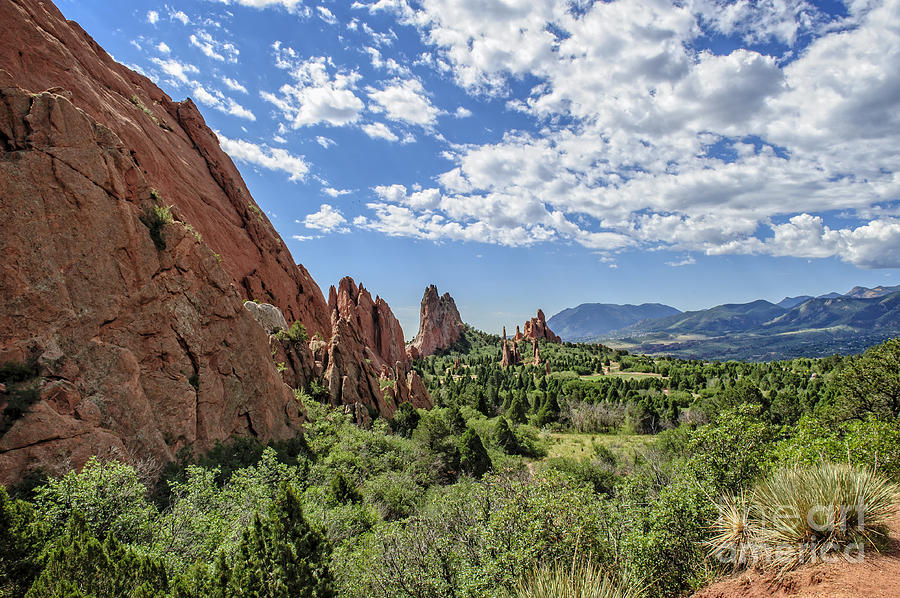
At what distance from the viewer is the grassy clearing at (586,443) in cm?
5128

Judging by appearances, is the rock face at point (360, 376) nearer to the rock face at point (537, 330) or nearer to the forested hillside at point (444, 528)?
the forested hillside at point (444, 528)

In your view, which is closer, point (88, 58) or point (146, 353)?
point (146, 353)

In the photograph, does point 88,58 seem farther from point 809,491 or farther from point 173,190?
point 809,491

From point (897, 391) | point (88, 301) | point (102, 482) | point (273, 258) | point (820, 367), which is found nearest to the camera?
point (102, 482)

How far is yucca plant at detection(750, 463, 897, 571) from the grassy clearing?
43.0 metres

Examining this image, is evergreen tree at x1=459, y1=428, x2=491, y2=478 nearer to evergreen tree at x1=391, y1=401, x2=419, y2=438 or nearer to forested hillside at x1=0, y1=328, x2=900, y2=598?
evergreen tree at x1=391, y1=401, x2=419, y2=438

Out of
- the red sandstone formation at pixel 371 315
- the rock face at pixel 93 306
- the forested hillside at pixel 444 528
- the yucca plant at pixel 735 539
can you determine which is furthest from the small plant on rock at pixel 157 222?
the red sandstone formation at pixel 371 315

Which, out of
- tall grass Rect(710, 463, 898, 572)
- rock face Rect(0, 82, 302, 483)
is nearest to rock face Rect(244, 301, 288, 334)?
rock face Rect(0, 82, 302, 483)

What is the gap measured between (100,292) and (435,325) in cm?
14817

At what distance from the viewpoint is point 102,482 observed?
12672 mm

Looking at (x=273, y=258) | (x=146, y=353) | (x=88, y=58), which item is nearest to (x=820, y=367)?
(x=273, y=258)

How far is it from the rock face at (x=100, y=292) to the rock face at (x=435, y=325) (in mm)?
128955

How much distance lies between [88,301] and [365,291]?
81.8m

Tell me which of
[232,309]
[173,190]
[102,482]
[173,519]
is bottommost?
[173,519]
